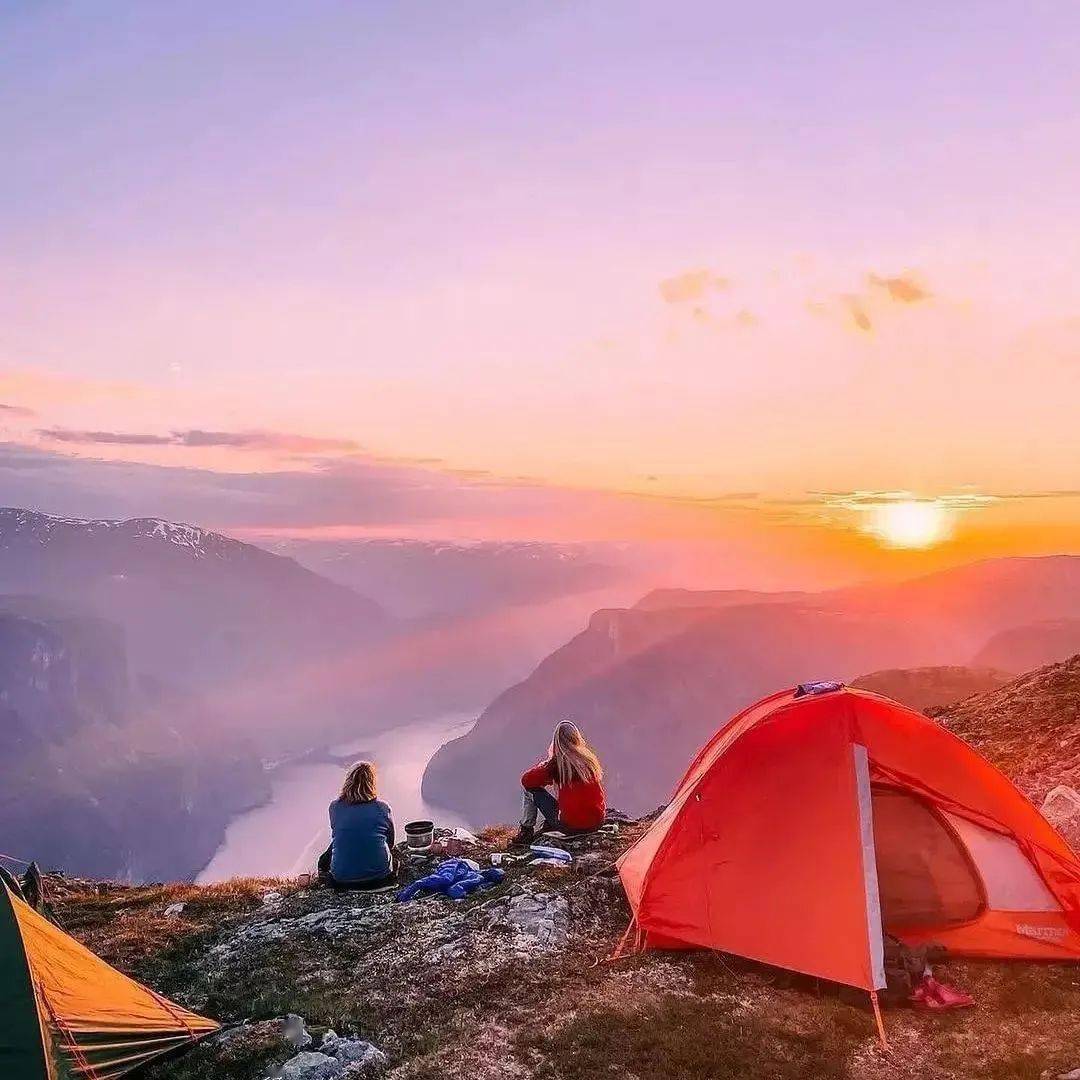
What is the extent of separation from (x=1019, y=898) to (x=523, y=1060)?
7202 mm

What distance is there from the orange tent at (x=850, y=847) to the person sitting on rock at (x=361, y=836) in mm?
5563

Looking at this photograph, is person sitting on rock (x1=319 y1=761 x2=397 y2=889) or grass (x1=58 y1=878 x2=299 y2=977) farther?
person sitting on rock (x1=319 y1=761 x2=397 y2=889)

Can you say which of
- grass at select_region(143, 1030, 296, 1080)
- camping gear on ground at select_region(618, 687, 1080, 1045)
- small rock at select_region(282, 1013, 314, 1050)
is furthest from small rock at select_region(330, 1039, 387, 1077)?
camping gear on ground at select_region(618, 687, 1080, 1045)

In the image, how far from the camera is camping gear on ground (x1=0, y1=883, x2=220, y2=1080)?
8.06m

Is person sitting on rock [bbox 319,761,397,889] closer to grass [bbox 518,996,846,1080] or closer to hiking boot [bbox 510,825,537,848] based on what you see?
hiking boot [bbox 510,825,537,848]

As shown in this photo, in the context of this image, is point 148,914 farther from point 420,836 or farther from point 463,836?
point 463,836

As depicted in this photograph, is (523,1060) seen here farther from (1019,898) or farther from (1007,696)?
(1007,696)

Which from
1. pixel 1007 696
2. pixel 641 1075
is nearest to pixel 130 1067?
pixel 641 1075

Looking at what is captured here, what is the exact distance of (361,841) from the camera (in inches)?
602

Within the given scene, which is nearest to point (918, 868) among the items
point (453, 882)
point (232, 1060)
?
point (453, 882)

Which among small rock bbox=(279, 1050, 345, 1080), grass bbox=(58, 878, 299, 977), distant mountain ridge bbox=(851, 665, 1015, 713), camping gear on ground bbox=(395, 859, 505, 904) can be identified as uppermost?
small rock bbox=(279, 1050, 345, 1080)

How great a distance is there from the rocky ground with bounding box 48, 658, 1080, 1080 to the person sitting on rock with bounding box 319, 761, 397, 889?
0.51m

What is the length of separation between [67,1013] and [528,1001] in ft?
17.3

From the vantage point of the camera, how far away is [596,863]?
48.9 ft
